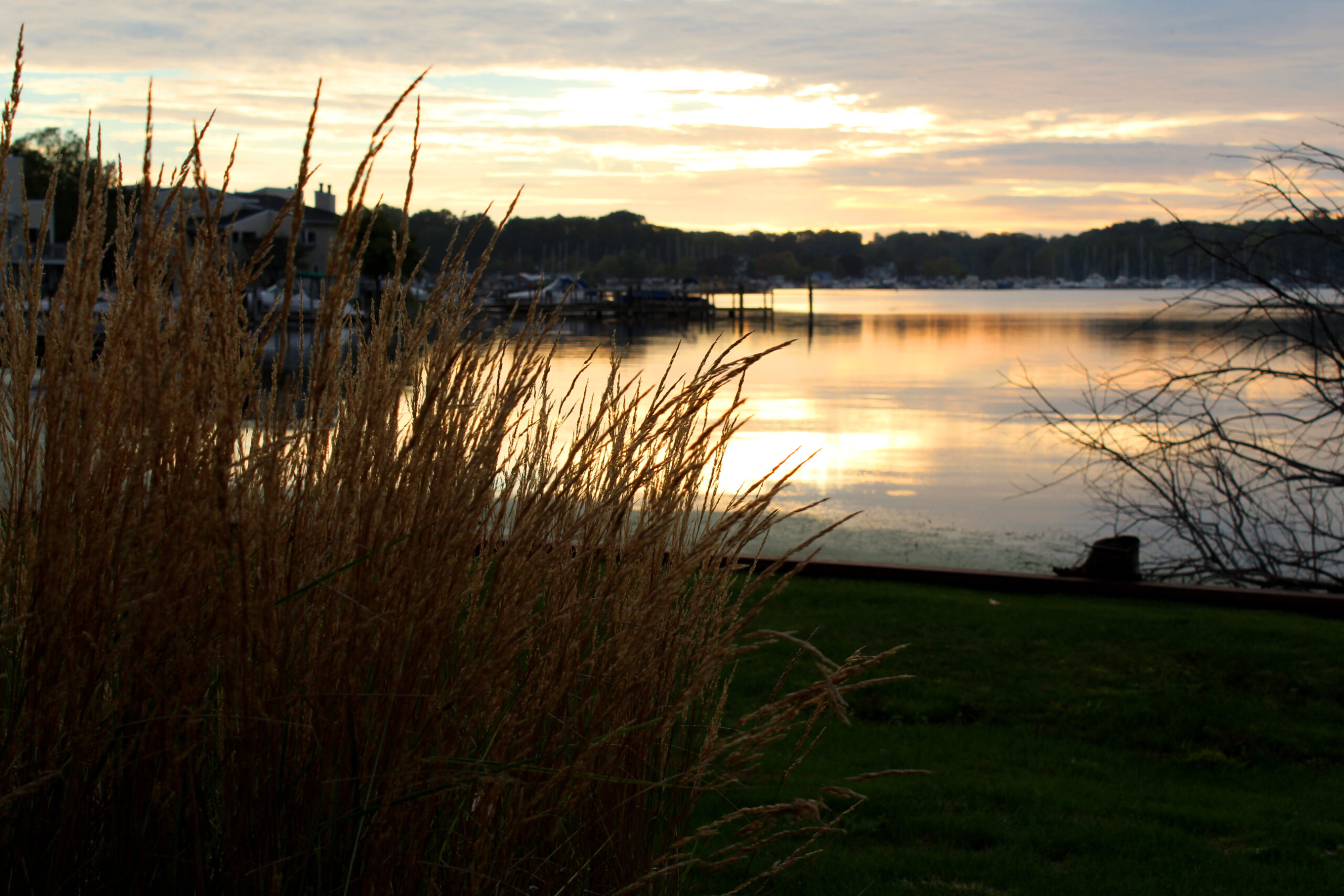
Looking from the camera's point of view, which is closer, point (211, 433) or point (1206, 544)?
point (211, 433)

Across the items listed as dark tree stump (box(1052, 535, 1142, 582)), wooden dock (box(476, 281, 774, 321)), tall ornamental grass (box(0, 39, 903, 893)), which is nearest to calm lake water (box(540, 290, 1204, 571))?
tall ornamental grass (box(0, 39, 903, 893))

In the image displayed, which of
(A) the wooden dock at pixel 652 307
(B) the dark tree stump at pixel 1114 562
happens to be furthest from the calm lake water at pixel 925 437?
(A) the wooden dock at pixel 652 307

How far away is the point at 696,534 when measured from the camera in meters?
2.43

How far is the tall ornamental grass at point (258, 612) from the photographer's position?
1432 millimetres

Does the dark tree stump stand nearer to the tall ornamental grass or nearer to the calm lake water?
the calm lake water

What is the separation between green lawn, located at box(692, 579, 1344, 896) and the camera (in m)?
3.46

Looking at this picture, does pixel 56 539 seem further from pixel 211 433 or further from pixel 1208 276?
pixel 1208 276

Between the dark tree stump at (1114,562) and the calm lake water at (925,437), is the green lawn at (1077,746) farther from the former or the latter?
the calm lake water at (925,437)

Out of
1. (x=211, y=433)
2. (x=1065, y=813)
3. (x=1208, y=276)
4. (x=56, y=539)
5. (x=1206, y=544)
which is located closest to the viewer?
(x=56, y=539)

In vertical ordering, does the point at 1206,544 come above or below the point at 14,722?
below

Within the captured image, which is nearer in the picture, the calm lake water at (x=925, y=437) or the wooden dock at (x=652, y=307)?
the calm lake water at (x=925, y=437)

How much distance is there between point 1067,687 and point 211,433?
4.91 m

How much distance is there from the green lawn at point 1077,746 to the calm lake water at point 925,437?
3.98 ft

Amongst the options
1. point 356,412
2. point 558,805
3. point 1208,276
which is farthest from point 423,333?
point 1208,276
